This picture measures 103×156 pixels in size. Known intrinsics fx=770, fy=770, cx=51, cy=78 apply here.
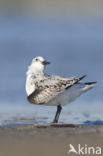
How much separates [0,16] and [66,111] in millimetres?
23430

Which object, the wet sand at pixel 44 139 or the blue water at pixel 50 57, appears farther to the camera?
the blue water at pixel 50 57

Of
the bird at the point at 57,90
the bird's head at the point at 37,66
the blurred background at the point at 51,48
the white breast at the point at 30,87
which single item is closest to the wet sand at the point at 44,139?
the bird at the point at 57,90

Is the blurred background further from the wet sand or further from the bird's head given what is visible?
the wet sand

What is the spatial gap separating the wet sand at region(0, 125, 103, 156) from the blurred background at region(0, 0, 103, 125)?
1160mm

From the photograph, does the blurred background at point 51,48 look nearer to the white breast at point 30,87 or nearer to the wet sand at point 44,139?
the white breast at point 30,87

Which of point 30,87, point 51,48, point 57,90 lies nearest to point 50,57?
point 51,48

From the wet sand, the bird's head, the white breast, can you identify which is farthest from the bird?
the wet sand

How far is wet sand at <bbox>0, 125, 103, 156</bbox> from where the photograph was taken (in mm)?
8078

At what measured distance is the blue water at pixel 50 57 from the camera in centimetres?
1259

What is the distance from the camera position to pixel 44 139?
898 centimetres

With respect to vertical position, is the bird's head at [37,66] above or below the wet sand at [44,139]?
above

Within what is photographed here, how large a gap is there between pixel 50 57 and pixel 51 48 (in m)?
2.85

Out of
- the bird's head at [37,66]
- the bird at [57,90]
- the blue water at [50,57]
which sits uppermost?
the blue water at [50,57]

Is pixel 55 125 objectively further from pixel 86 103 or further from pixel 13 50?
pixel 13 50
